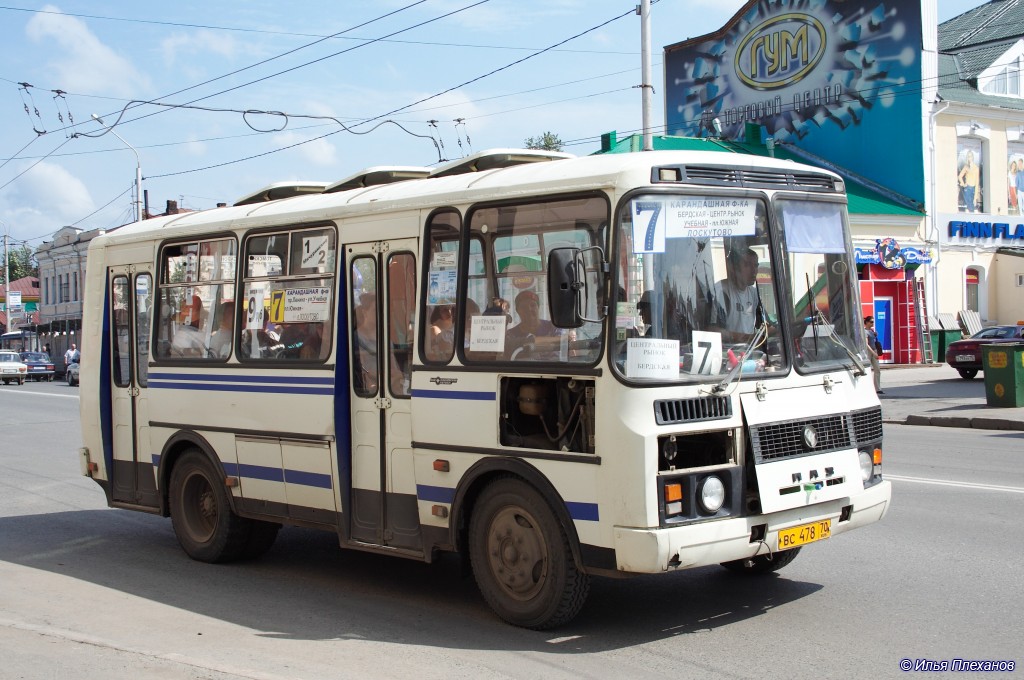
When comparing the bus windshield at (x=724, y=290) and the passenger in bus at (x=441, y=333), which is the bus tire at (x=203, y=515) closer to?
the passenger in bus at (x=441, y=333)

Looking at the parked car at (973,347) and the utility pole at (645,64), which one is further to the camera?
the parked car at (973,347)

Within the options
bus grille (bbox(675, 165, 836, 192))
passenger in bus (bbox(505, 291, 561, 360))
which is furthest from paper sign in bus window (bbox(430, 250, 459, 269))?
bus grille (bbox(675, 165, 836, 192))

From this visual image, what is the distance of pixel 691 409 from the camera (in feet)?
19.6

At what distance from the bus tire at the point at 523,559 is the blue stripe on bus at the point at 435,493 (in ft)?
0.70

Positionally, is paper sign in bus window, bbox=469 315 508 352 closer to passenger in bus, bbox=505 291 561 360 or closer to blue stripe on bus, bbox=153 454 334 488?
passenger in bus, bbox=505 291 561 360

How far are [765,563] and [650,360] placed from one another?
95.4 inches

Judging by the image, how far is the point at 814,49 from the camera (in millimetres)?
37750

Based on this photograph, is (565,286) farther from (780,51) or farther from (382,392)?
(780,51)

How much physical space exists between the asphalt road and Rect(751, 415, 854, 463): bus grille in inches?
40.4

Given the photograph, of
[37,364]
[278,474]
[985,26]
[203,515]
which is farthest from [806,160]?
[37,364]

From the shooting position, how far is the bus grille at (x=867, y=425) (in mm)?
6824

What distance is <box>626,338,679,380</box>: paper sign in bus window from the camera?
19.3 feet

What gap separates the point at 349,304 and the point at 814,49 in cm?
3370

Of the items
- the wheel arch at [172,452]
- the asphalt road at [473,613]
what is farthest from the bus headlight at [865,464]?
the wheel arch at [172,452]
